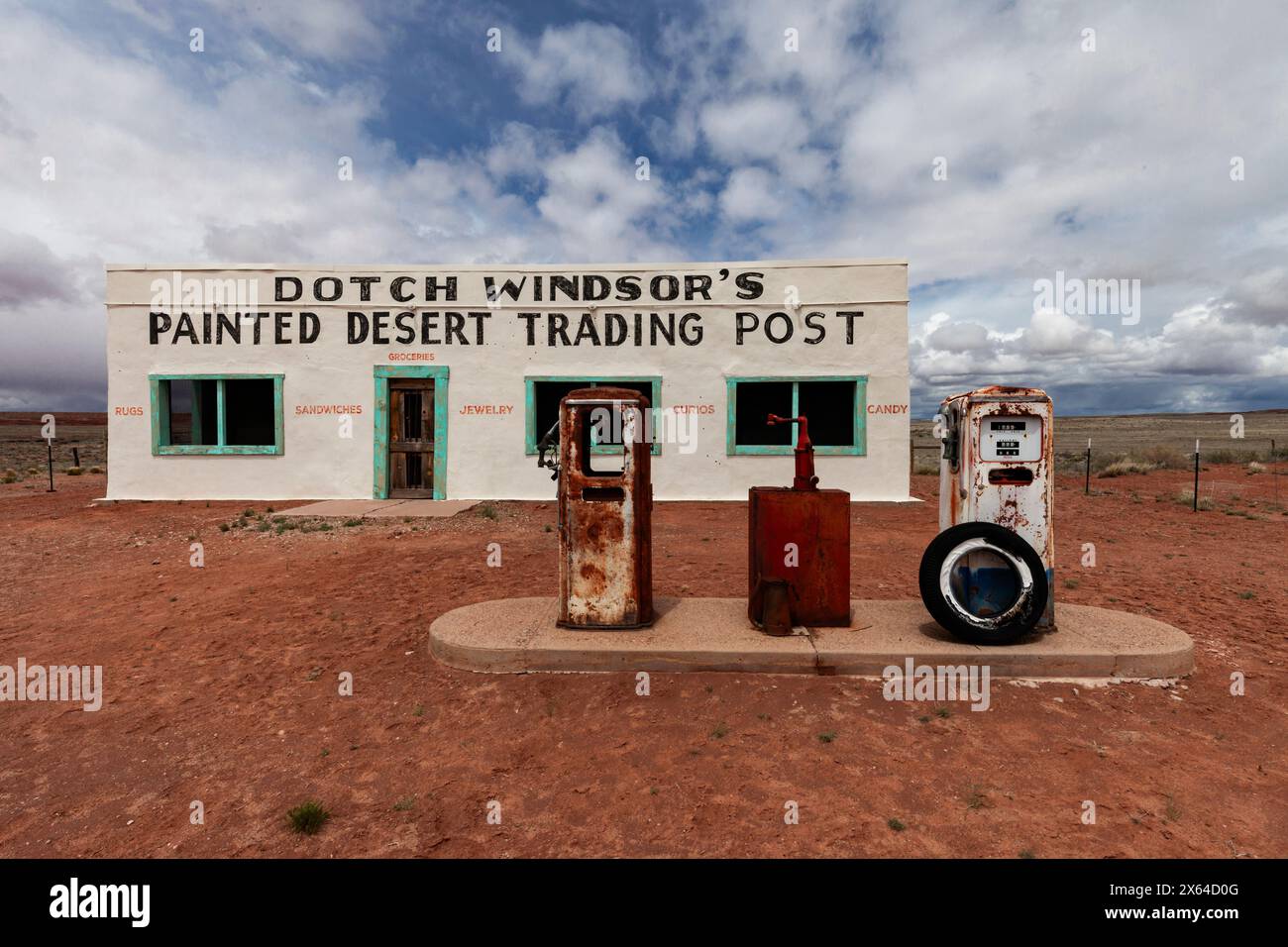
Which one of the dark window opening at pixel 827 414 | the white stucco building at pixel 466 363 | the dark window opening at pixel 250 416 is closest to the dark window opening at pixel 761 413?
the dark window opening at pixel 827 414

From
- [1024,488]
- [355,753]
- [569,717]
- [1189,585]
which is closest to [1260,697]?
[1024,488]

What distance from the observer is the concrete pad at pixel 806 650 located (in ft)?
12.4

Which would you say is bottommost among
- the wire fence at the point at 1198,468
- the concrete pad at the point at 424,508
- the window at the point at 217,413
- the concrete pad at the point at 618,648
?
the concrete pad at the point at 618,648

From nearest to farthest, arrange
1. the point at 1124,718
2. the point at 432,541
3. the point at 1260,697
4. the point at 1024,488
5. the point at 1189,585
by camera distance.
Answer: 1. the point at 1124,718
2. the point at 1260,697
3. the point at 1024,488
4. the point at 1189,585
5. the point at 432,541

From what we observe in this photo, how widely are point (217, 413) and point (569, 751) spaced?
41.9 feet

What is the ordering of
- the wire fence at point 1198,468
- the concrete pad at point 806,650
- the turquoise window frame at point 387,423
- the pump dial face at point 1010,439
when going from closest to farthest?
the concrete pad at point 806,650, the pump dial face at point 1010,439, the turquoise window frame at point 387,423, the wire fence at point 1198,468

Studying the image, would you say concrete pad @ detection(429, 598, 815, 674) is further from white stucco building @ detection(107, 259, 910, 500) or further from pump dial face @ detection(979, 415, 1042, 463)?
white stucco building @ detection(107, 259, 910, 500)

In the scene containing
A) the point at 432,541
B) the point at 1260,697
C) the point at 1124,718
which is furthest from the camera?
the point at 432,541

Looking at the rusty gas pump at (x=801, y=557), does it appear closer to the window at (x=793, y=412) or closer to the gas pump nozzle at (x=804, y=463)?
the gas pump nozzle at (x=804, y=463)

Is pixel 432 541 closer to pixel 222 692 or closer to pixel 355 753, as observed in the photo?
pixel 222 692

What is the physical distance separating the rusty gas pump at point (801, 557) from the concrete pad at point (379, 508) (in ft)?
22.9

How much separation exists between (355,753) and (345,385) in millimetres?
10169

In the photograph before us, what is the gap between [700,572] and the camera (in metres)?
6.58

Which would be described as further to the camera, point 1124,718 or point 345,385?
point 345,385
